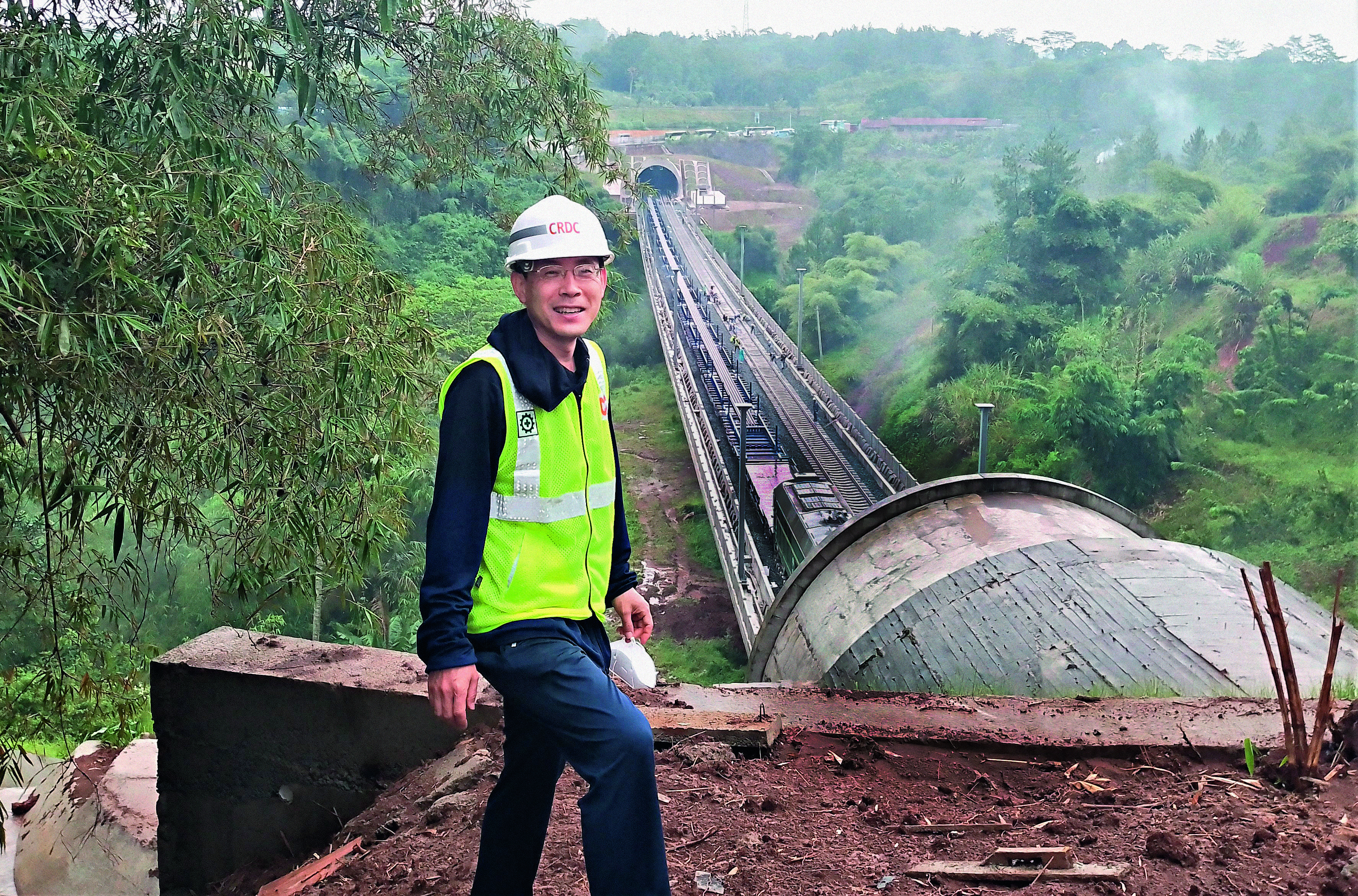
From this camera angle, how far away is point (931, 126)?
99.6 ft

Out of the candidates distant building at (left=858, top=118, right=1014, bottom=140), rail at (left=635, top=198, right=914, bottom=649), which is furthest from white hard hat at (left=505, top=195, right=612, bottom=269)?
distant building at (left=858, top=118, right=1014, bottom=140)

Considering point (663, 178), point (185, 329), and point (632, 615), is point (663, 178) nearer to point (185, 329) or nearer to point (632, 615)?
point (185, 329)

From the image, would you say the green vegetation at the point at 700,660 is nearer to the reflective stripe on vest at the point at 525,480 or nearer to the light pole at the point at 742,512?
the light pole at the point at 742,512

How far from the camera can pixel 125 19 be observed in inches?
166

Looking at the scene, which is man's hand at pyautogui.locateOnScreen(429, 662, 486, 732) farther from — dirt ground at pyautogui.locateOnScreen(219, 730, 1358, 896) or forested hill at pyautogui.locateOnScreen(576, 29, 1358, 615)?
forested hill at pyautogui.locateOnScreen(576, 29, 1358, 615)

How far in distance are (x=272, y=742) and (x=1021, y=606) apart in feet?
10.6

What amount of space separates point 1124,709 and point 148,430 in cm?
334

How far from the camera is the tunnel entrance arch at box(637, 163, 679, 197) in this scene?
28875mm

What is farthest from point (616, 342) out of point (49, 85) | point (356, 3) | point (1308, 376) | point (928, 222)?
point (49, 85)

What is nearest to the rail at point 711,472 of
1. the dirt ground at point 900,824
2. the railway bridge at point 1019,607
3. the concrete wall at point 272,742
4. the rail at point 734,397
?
the rail at point 734,397

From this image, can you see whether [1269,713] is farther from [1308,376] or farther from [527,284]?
[1308,376]

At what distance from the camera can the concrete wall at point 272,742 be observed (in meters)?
3.73

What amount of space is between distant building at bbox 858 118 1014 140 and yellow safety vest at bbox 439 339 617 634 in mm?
30013

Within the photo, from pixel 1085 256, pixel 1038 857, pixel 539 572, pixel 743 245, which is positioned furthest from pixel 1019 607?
pixel 743 245
